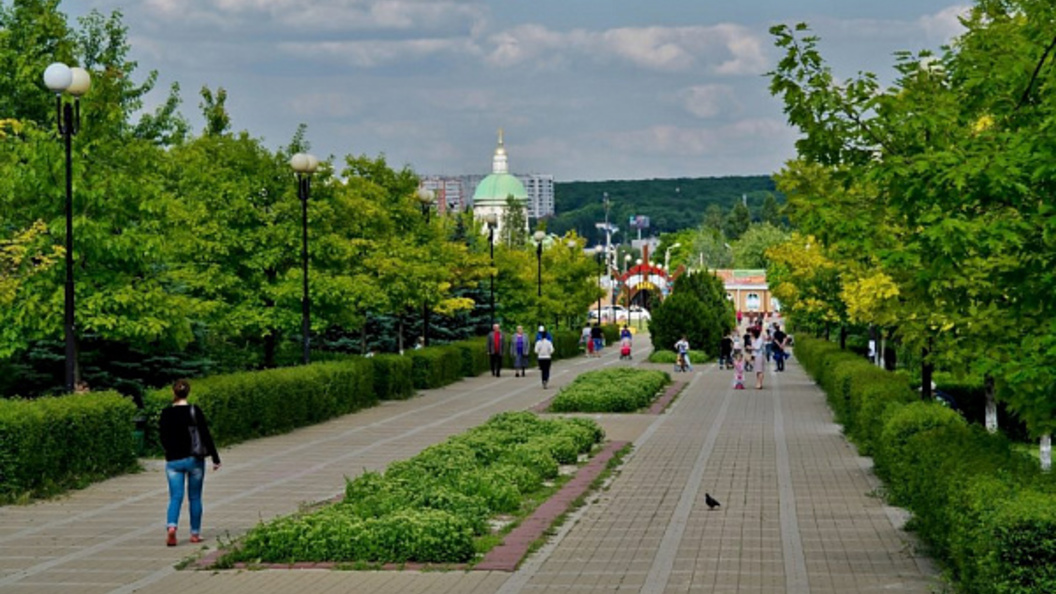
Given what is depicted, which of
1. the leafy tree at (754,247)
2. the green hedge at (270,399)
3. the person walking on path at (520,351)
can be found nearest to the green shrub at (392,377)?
the green hedge at (270,399)

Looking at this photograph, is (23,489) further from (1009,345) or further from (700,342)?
(700,342)

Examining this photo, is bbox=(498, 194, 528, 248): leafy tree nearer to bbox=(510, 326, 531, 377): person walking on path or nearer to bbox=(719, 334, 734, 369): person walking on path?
bbox=(719, 334, 734, 369): person walking on path

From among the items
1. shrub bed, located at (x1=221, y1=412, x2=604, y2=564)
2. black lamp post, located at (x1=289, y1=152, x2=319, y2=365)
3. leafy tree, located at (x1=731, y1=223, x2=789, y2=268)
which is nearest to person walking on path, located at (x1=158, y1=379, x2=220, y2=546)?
shrub bed, located at (x1=221, y1=412, x2=604, y2=564)

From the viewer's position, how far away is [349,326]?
38812mm

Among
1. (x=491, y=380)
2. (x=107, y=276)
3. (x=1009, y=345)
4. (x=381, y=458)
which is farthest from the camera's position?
(x=491, y=380)

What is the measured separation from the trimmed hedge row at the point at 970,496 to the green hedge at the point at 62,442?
8980mm

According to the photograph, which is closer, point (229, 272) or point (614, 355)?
point (229, 272)

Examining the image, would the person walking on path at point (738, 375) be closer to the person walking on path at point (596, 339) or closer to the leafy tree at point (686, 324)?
the leafy tree at point (686, 324)

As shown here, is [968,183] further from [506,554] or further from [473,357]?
[473,357]

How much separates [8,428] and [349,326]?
2138cm

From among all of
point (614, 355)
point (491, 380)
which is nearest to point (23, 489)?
point (491, 380)

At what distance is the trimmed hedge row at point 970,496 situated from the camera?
9.20 meters

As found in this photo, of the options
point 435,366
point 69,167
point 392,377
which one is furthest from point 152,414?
point 435,366

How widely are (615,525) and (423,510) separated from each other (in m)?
2.02
